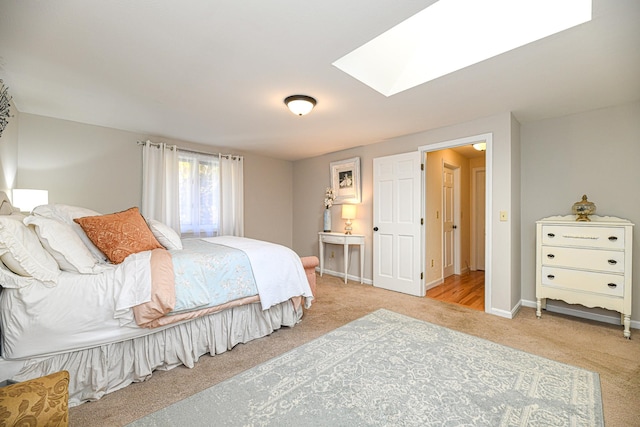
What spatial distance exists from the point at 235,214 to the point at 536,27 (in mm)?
4212

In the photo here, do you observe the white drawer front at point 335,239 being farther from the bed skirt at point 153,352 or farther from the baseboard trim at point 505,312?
the baseboard trim at point 505,312

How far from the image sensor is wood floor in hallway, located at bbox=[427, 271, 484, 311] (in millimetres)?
3462

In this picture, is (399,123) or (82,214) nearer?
(82,214)

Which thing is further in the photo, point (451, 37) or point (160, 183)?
point (160, 183)

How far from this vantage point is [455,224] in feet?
16.6

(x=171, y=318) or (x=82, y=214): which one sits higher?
(x=82, y=214)

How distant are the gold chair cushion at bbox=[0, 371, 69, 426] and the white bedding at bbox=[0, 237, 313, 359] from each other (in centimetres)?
72

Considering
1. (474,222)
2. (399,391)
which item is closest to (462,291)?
→ (474,222)

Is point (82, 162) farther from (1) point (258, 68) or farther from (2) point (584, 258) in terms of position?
(2) point (584, 258)

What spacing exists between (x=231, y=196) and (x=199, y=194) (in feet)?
1.67

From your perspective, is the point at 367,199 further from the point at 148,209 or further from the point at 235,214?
the point at 148,209

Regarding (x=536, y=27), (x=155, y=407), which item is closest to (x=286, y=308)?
(x=155, y=407)

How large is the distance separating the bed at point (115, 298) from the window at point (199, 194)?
1.70 metres

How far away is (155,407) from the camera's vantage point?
155 centimetres
